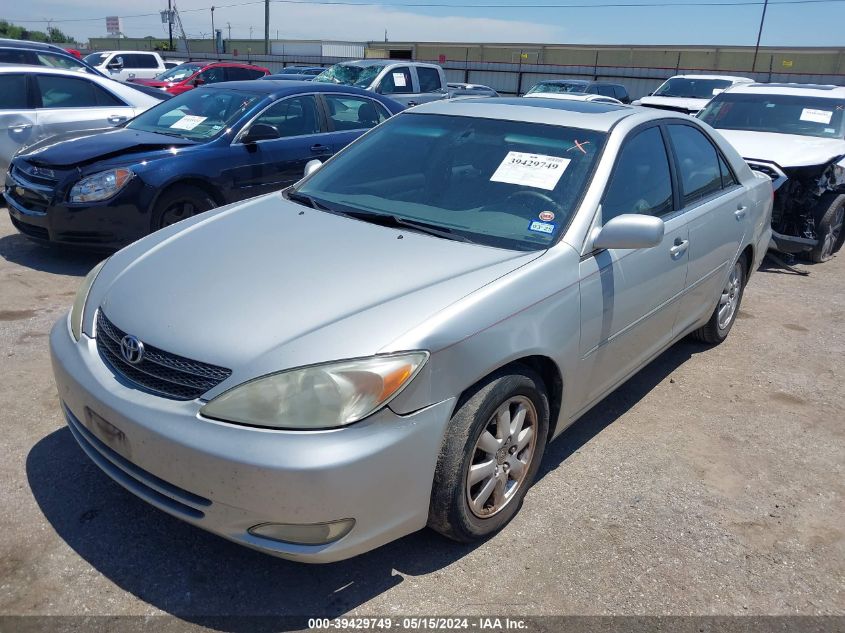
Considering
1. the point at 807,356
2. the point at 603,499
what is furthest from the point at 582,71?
the point at 603,499

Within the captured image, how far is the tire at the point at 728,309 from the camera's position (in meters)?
4.88

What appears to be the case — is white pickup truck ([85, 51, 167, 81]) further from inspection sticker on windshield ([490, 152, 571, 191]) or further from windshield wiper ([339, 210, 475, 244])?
inspection sticker on windshield ([490, 152, 571, 191])

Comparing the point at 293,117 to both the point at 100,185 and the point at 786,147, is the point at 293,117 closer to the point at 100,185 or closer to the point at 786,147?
the point at 100,185

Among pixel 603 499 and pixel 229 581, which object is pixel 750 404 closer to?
pixel 603 499

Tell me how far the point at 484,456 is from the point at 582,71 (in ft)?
115

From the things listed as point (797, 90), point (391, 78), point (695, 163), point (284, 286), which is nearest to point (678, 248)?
point (695, 163)

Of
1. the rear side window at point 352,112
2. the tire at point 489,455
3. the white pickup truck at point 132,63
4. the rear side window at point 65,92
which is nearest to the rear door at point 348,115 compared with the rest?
the rear side window at point 352,112

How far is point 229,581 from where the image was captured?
8.43ft

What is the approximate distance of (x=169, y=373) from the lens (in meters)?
2.41

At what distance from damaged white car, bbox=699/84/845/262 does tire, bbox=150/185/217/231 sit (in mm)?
5303

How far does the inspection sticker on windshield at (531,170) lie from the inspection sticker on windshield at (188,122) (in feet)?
13.6

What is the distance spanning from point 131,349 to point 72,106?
6.74 meters

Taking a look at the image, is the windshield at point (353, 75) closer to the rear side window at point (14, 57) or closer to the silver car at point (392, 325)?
the rear side window at point (14, 57)

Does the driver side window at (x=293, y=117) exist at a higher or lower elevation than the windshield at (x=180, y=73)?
lower
